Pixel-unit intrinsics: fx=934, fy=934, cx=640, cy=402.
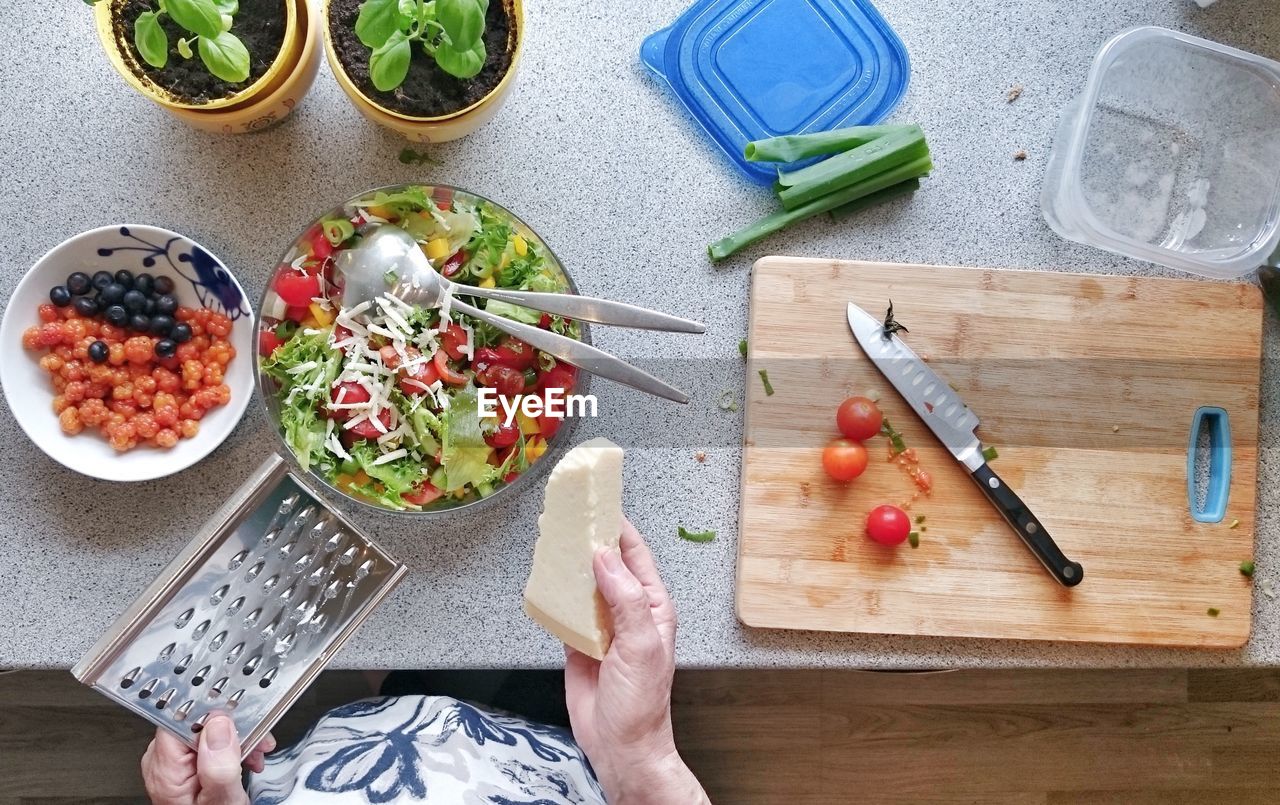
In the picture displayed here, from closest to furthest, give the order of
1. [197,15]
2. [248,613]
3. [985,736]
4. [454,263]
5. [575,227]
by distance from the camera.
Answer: [197,15] < [248,613] < [454,263] < [575,227] < [985,736]

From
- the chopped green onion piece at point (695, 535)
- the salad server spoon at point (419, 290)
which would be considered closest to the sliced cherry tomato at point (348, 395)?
the salad server spoon at point (419, 290)

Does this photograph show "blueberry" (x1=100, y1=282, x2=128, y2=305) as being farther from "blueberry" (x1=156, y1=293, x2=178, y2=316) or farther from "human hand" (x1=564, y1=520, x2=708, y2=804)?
"human hand" (x1=564, y1=520, x2=708, y2=804)

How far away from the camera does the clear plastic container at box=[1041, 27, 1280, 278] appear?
51.0 inches

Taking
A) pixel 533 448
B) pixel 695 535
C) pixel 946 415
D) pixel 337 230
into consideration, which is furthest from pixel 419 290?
pixel 946 415

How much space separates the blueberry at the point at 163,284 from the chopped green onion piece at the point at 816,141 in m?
0.75

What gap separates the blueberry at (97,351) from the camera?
1117 millimetres

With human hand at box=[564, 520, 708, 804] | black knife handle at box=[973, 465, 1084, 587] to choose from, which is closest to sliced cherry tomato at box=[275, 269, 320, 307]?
human hand at box=[564, 520, 708, 804]

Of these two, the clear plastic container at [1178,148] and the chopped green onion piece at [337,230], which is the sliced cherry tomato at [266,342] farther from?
the clear plastic container at [1178,148]

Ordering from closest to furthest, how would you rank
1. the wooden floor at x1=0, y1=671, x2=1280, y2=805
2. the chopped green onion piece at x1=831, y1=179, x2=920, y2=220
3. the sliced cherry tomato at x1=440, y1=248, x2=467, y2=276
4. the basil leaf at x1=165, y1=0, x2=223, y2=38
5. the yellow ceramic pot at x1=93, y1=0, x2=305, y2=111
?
the basil leaf at x1=165, y1=0, x2=223, y2=38 → the yellow ceramic pot at x1=93, y1=0, x2=305, y2=111 → the sliced cherry tomato at x1=440, y1=248, x2=467, y2=276 → the chopped green onion piece at x1=831, y1=179, x2=920, y2=220 → the wooden floor at x1=0, y1=671, x2=1280, y2=805

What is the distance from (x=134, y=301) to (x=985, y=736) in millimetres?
1663

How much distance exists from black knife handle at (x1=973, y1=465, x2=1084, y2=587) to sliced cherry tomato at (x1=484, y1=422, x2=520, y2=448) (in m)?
0.60

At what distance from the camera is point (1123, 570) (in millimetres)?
1262

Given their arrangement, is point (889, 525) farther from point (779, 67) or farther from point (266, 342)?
point (266, 342)

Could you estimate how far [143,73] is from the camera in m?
1.08
